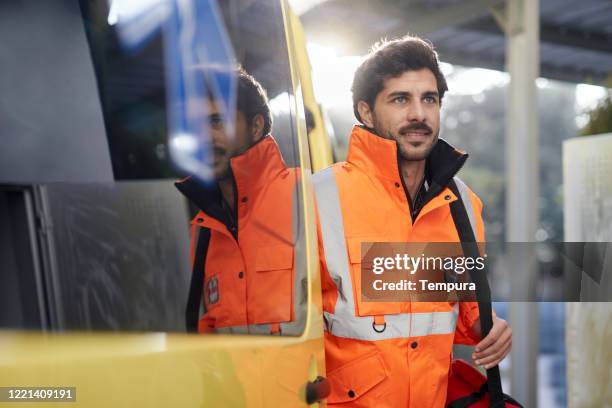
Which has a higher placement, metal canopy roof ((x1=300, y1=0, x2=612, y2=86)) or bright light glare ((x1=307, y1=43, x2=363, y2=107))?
metal canopy roof ((x1=300, y1=0, x2=612, y2=86))

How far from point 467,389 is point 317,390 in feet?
1.92

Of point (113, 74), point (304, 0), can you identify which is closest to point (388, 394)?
point (113, 74)

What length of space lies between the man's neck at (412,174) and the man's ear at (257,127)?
1.94ft

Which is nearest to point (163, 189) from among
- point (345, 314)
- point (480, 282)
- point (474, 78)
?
point (345, 314)

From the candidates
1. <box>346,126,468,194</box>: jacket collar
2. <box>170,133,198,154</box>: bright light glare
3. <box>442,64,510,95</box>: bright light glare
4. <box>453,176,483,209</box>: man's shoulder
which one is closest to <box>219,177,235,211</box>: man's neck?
<box>170,133,198,154</box>: bright light glare

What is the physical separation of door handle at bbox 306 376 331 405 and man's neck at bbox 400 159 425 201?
616mm

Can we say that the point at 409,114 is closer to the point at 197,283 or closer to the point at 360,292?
the point at 360,292

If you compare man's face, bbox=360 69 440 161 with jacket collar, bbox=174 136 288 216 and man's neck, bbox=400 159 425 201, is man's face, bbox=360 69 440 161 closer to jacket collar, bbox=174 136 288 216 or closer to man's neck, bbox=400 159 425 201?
man's neck, bbox=400 159 425 201

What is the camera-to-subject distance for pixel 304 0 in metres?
3.53

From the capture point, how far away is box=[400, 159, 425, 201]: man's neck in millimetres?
2105

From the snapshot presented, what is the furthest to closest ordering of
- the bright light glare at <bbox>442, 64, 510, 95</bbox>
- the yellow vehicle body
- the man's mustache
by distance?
the bright light glare at <bbox>442, 64, 510, 95</bbox> → the man's mustache → the yellow vehicle body

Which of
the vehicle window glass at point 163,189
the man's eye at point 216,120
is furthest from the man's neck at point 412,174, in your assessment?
the man's eye at point 216,120

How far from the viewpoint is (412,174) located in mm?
2133

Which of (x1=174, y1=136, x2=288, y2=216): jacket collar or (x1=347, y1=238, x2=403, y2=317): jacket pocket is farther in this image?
(x1=347, y1=238, x2=403, y2=317): jacket pocket
